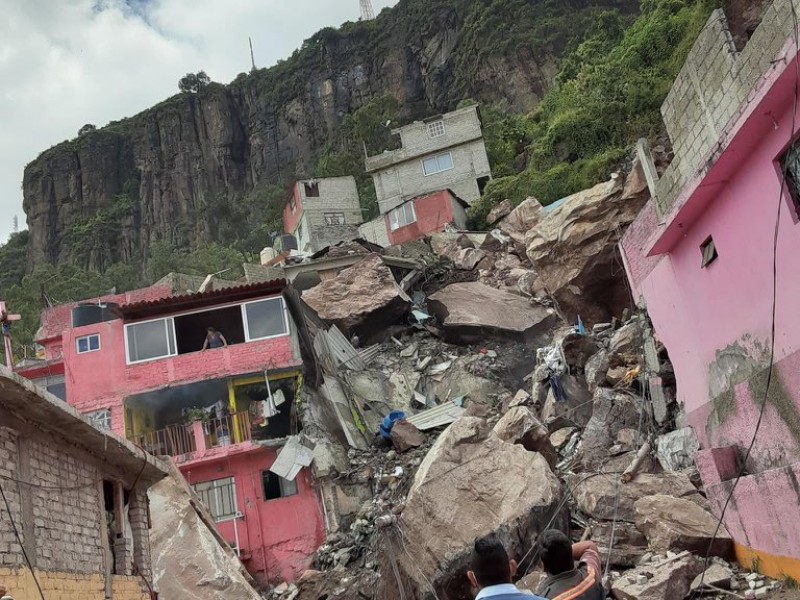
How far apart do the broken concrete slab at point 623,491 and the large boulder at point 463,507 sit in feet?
1.76

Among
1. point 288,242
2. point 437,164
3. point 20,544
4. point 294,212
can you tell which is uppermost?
point 437,164

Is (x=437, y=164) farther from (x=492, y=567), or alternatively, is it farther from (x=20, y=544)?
(x=492, y=567)

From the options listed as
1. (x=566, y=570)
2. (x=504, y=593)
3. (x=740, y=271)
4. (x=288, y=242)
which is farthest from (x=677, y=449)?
(x=288, y=242)

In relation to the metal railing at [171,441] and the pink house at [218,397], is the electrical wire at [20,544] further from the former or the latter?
the metal railing at [171,441]

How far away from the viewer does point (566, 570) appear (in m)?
3.77

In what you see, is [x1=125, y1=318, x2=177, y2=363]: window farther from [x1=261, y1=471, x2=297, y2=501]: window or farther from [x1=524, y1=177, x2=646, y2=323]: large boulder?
[x1=524, y1=177, x2=646, y2=323]: large boulder

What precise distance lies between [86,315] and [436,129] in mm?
23018

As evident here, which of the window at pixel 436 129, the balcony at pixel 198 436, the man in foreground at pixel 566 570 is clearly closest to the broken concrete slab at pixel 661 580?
the man in foreground at pixel 566 570

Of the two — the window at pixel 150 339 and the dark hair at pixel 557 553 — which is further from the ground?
the window at pixel 150 339

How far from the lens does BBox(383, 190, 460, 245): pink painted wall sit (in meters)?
34.2

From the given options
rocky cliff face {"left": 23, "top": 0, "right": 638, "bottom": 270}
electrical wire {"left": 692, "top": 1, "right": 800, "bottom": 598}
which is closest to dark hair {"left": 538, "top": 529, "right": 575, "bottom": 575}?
electrical wire {"left": 692, "top": 1, "right": 800, "bottom": 598}

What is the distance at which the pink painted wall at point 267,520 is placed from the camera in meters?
17.9

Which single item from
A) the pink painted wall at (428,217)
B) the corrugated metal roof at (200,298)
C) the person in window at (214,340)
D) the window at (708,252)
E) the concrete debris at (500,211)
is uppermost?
the pink painted wall at (428,217)

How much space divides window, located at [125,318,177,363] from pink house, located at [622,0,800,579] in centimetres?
1365
